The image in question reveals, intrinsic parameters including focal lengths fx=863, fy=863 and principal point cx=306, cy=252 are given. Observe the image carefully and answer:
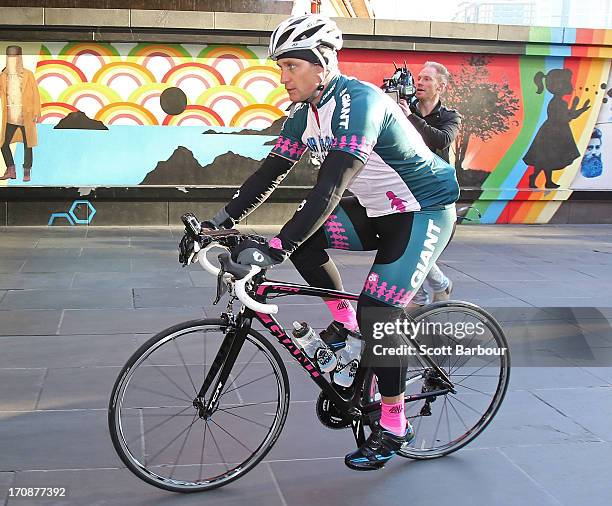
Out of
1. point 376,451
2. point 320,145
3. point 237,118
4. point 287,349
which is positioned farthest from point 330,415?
point 237,118

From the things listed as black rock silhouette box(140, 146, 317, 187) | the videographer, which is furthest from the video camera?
black rock silhouette box(140, 146, 317, 187)

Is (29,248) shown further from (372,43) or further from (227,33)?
(372,43)

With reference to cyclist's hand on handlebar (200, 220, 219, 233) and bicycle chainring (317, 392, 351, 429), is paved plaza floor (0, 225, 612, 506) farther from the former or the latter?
cyclist's hand on handlebar (200, 220, 219, 233)

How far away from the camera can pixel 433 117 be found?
6312mm

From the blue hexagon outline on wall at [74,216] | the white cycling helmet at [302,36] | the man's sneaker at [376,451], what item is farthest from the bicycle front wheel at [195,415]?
the blue hexagon outline on wall at [74,216]

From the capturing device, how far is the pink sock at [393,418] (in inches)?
148

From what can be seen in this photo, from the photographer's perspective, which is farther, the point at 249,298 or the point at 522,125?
the point at 522,125

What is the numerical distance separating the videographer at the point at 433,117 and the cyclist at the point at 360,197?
7.25 feet

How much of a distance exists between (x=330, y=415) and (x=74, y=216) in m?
9.01

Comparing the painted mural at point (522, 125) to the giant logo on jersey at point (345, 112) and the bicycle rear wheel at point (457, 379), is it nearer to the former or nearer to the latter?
the bicycle rear wheel at point (457, 379)

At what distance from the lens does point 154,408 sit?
440cm

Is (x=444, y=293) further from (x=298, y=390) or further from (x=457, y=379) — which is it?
(x=457, y=379)

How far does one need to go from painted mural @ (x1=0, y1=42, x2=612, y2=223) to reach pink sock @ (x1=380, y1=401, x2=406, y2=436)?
9.04m

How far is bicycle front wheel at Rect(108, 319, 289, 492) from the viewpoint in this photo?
11.1 ft
